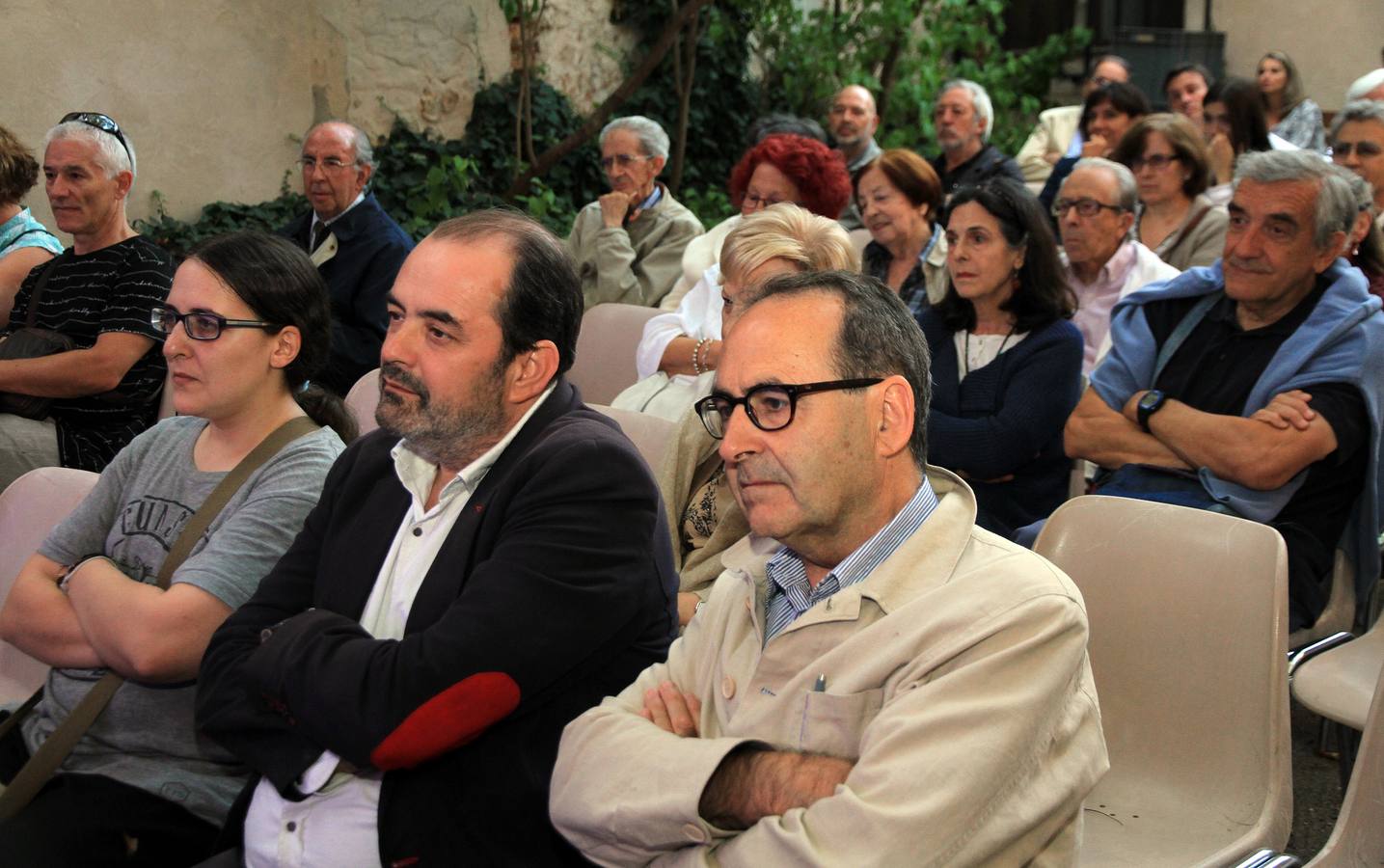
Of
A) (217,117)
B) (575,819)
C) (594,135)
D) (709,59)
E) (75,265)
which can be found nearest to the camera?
(575,819)

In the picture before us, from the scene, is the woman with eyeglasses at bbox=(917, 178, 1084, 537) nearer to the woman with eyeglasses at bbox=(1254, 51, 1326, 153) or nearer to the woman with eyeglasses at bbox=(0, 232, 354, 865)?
the woman with eyeglasses at bbox=(0, 232, 354, 865)

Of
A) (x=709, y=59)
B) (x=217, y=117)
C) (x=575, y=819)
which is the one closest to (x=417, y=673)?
(x=575, y=819)

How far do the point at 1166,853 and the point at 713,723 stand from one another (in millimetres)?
845

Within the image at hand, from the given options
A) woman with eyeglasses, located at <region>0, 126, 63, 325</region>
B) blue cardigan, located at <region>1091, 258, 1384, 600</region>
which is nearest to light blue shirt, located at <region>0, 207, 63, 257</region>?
woman with eyeglasses, located at <region>0, 126, 63, 325</region>

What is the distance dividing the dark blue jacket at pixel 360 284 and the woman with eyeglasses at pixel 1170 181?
2.79 m

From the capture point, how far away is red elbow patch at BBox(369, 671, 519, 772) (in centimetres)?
158

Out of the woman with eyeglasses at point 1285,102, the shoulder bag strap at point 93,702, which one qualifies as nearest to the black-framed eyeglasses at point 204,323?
the shoulder bag strap at point 93,702

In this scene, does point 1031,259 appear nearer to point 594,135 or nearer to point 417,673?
point 417,673

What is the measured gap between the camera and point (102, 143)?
392 centimetres

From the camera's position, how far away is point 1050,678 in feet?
4.37

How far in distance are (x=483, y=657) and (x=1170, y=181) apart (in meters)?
3.99

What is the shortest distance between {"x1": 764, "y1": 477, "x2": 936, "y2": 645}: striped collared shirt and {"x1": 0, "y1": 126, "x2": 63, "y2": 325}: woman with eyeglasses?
3.43 m

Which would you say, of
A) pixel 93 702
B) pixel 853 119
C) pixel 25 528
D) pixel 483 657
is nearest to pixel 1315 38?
pixel 853 119

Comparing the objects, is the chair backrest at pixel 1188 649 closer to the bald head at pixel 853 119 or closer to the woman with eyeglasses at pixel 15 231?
the woman with eyeglasses at pixel 15 231
